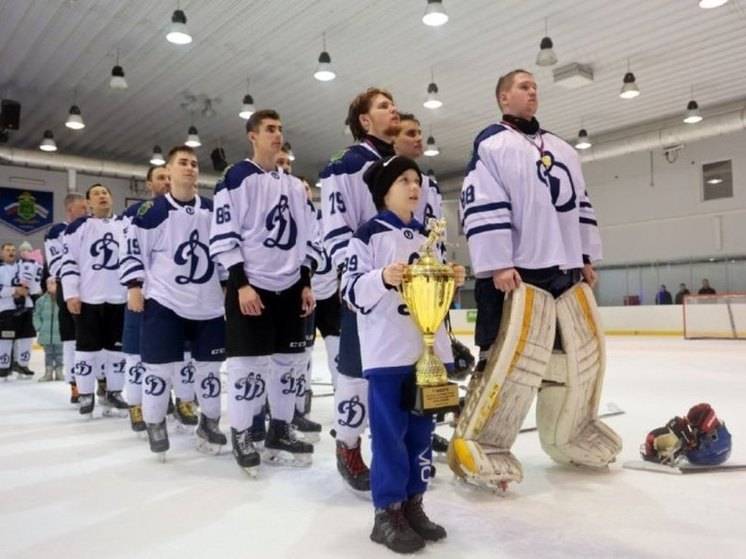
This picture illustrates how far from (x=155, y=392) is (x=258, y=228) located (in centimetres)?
90

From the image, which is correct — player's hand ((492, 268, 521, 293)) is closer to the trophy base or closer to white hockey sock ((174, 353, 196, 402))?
the trophy base

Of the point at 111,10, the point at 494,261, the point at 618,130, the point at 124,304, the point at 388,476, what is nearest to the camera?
the point at 388,476

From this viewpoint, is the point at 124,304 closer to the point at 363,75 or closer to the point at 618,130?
the point at 363,75

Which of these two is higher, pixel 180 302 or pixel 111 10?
pixel 111 10

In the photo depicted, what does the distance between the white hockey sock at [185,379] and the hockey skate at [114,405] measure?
3.64 ft

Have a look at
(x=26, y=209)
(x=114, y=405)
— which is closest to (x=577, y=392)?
(x=114, y=405)

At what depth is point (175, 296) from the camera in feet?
9.43

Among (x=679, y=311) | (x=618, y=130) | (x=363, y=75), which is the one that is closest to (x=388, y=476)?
(x=363, y=75)

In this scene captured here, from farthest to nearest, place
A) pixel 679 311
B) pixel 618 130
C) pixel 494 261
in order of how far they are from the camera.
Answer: pixel 618 130 → pixel 679 311 → pixel 494 261

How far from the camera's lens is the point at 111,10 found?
7.67m

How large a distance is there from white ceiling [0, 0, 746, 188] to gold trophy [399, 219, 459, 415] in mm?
6710

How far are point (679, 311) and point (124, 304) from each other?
1114cm

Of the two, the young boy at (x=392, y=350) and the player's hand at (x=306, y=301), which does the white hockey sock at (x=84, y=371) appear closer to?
the player's hand at (x=306, y=301)

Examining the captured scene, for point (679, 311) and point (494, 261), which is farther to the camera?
point (679, 311)
